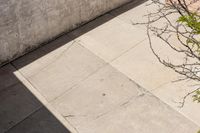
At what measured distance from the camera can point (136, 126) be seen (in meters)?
6.49

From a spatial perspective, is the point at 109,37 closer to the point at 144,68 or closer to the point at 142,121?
the point at 144,68

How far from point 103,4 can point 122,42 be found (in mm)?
1853

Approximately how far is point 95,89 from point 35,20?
2668mm

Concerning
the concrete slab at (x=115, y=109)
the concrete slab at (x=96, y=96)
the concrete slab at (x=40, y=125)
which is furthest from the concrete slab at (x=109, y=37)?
the concrete slab at (x=40, y=125)

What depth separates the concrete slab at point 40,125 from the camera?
21.3 feet

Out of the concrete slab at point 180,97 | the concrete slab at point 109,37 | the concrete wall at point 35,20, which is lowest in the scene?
the concrete slab at point 180,97

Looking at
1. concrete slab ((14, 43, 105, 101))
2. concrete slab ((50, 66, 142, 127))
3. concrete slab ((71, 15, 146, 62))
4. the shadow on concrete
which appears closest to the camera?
the shadow on concrete

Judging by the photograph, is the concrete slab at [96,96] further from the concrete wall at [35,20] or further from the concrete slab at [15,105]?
the concrete wall at [35,20]

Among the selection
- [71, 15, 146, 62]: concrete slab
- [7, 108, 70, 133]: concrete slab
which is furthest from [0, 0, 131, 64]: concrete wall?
[7, 108, 70, 133]: concrete slab

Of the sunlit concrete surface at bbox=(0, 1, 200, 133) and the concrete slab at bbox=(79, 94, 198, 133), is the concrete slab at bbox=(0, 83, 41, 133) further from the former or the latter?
the concrete slab at bbox=(79, 94, 198, 133)

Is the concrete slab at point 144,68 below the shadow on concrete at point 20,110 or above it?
above

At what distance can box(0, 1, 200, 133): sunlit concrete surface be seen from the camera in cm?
659

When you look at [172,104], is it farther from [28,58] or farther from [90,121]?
[28,58]

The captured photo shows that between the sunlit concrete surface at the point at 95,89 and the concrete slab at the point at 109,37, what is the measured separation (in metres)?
0.03
